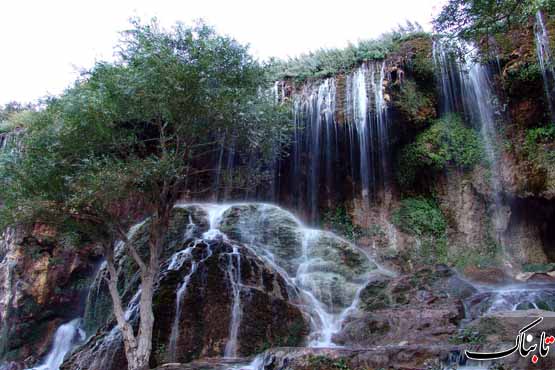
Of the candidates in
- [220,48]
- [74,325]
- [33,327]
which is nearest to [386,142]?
[220,48]

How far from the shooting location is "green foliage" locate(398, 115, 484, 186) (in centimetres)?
1419

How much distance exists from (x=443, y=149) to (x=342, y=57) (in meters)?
4.79

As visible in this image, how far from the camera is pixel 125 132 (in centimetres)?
1025

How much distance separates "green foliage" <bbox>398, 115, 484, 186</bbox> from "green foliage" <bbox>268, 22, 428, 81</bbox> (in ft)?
10.2

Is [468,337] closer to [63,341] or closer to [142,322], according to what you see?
[142,322]

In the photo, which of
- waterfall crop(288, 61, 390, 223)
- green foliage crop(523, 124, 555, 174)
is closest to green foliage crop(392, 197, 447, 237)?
waterfall crop(288, 61, 390, 223)

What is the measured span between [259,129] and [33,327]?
31.0 feet

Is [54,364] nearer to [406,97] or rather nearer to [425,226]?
[425,226]

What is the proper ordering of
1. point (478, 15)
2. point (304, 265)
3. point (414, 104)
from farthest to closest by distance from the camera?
1. point (414, 104)
2. point (304, 265)
3. point (478, 15)

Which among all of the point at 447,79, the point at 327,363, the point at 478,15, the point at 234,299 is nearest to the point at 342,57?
the point at 447,79

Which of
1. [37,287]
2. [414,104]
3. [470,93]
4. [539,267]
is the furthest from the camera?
[470,93]

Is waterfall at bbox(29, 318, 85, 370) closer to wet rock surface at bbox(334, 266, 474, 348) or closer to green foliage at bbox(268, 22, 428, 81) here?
wet rock surface at bbox(334, 266, 474, 348)

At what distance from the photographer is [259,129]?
35.9ft

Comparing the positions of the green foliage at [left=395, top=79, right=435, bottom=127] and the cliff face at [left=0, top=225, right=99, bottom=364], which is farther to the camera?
the green foliage at [left=395, top=79, right=435, bottom=127]
